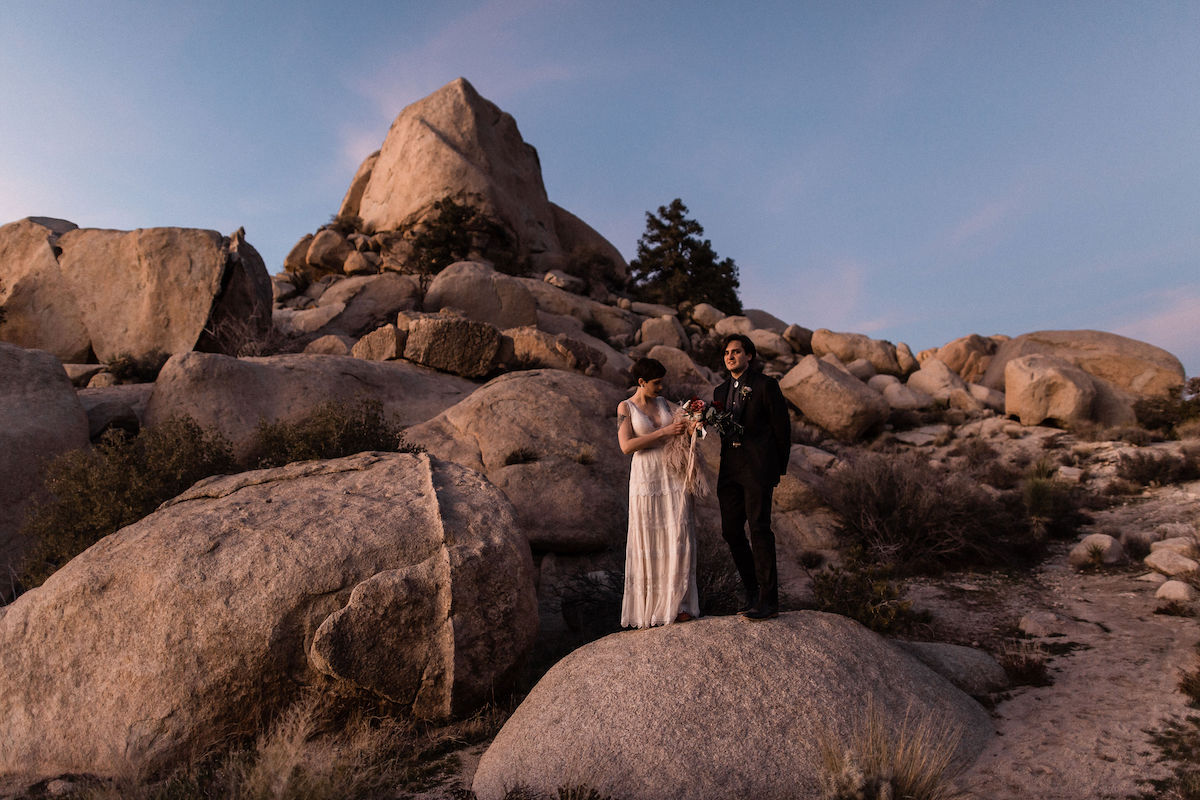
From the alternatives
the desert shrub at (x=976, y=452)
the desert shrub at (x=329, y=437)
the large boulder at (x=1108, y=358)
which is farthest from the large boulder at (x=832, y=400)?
the desert shrub at (x=329, y=437)

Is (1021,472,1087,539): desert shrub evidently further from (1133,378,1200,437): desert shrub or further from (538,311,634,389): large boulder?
(1133,378,1200,437): desert shrub

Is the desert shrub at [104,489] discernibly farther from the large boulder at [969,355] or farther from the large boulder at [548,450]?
the large boulder at [969,355]

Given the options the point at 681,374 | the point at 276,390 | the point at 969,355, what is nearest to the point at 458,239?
the point at 681,374

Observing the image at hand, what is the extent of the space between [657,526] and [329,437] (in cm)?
483

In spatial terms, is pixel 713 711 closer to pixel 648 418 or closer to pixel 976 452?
pixel 648 418

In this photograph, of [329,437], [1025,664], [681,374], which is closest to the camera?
[1025,664]

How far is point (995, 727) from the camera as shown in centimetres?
515

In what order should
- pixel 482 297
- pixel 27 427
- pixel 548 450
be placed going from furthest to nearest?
pixel 482 297
pixel 548 450
pixel 27 427

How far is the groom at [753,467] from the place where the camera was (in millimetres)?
5195

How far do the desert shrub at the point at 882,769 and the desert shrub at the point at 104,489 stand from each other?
692cm

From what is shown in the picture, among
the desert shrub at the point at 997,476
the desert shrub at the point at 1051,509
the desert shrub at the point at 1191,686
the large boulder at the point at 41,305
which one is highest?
the large boulder at the point at 41,305

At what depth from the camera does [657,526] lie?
17.4ft

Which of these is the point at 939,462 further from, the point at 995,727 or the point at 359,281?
the point at 359,281

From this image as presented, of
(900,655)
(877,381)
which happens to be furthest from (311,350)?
(877,381)
